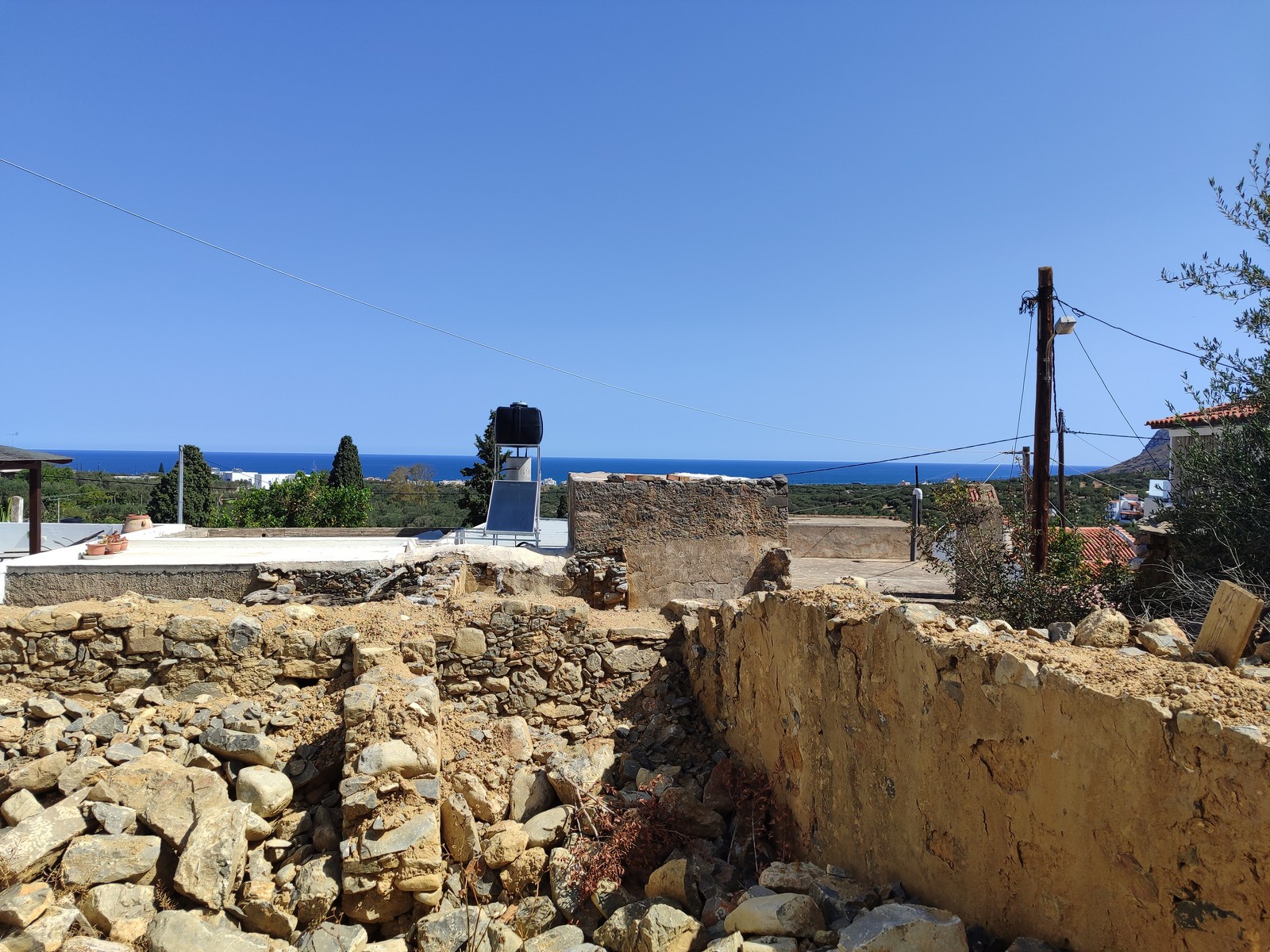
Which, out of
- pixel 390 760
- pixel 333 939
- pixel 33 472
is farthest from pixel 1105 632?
pixel 33 472

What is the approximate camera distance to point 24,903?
3945 mm

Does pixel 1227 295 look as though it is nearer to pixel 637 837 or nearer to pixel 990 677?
pixel 990 677

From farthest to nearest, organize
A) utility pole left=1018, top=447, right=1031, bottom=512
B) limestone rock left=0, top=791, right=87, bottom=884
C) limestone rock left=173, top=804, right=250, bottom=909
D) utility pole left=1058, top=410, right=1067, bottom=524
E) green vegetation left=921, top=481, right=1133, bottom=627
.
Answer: utility pole left=1058, top=410, right=1067, bottom=524 → utility pole left=1018, top=447, right=1031, bottom=512 → green vegetation left=921, top=481, right=1133, bottom=627 → limestone rock left=173, top=804, right=250, bottom=909 → limestone rock left=0, top=791, right=87, bottom=884

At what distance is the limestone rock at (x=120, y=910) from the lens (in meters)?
4.06

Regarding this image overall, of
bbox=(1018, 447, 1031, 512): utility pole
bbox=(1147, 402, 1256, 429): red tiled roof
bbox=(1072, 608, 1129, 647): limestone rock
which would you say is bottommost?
bbox=(1072, 608, 1129, 647): limestone rock

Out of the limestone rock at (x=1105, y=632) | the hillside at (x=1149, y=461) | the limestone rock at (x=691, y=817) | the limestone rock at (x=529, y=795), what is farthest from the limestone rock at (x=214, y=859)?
the hillside at (x=1149, y=461)

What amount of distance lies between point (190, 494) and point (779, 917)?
88.8ft

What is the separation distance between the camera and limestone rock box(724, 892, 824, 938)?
10.7 feet

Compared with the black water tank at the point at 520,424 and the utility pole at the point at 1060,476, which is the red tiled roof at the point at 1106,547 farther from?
the black water tank at the point at 520,424

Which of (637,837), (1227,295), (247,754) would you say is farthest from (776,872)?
(1227,295)

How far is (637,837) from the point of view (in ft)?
15.5

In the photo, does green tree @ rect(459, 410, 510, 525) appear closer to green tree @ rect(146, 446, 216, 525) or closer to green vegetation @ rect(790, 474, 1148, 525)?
green tree @ rect(146, 446, 216, 525)

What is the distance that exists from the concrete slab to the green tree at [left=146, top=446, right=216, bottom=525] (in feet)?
63.3

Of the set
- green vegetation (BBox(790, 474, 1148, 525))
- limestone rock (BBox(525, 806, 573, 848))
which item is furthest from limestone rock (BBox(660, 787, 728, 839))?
green vegetation (BBox(790, 474, 1148, 525))
